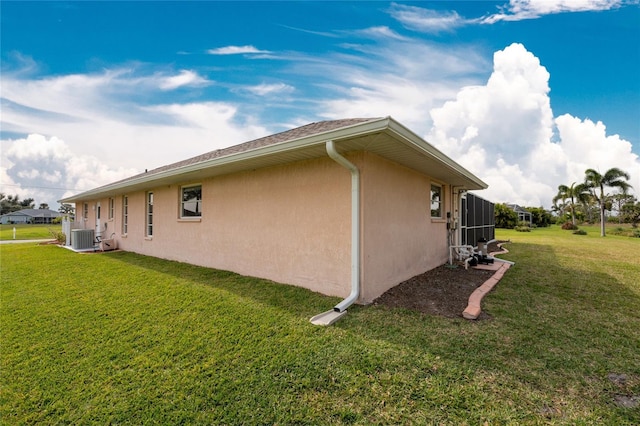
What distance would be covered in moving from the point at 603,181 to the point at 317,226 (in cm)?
3039

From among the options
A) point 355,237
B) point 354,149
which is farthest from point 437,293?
point 354,149

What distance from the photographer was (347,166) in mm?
4133

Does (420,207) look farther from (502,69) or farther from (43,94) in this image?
(43,94)

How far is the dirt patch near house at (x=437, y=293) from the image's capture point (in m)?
4.29

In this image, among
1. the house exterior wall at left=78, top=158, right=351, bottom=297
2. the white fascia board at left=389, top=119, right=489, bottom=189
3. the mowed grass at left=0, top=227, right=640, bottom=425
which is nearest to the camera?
the mowed grass at left=0, top=227, right=640, bottom=425

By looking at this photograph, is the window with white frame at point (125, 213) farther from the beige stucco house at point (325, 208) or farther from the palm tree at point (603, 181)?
the palm tree at point (603, 181)

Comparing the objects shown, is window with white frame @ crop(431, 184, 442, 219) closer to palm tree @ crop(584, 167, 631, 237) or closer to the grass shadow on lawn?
the grass shadow on lawn

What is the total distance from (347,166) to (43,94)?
31.6 ft

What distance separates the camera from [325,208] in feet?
15.5

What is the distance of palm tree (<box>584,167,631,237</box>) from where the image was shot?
2208cm

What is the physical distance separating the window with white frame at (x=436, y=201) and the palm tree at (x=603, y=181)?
78.1ft

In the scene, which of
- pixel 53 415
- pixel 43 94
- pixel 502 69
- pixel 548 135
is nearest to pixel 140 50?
pixel 43 94

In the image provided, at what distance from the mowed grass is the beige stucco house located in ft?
2.37

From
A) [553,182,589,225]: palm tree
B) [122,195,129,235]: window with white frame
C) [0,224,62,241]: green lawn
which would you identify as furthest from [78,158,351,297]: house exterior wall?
[553,182,589,225]: palm tree
